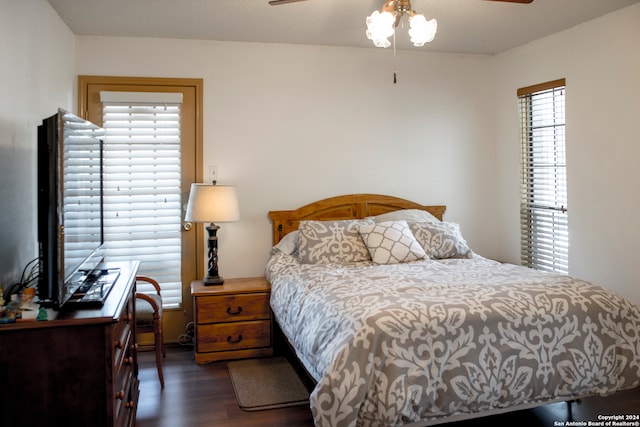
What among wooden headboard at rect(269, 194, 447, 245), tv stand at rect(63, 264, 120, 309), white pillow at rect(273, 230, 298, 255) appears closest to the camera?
tv stand at rect(63, 264, 120, 309)

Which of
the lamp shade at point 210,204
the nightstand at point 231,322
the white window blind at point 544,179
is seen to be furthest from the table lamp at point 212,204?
the white window blind at point 544,179

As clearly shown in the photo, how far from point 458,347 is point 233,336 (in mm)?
1916

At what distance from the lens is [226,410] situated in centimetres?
301

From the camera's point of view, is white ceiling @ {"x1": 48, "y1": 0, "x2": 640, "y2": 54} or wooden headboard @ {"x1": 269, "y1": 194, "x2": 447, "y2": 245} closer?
white ceiling @ {"x1": 48, "y1": 0, "x2": 640, "y2": 54}

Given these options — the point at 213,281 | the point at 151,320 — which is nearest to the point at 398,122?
the point at 213,281

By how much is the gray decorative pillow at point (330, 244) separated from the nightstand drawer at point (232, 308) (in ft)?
1.46

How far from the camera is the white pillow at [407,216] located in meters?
4.36

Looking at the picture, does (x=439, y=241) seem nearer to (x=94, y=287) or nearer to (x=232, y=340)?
(x=232, y=340)

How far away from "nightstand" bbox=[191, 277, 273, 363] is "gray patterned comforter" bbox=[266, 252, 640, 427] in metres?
0.94

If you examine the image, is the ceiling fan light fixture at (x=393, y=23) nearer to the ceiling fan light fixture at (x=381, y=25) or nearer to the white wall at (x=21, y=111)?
the ceiling fan light fixture at (x=381, y=25)

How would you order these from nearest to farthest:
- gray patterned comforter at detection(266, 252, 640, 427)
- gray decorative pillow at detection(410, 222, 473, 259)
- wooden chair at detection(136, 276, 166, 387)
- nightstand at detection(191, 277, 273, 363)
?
gray patterned comforter at detection(266, 252, 640, 427), wooden chair at detection(136, 276, 166, 387), nightstand at detection(191, 277, 273, 363), gray decorative pillow at detection(410, 222, 473, 259)

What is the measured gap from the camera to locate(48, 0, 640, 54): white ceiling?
3.42 metres

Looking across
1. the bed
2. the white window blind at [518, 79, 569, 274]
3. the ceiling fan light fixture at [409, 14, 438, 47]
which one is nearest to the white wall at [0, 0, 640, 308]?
the white window blind at [518, 79, 569, 274]

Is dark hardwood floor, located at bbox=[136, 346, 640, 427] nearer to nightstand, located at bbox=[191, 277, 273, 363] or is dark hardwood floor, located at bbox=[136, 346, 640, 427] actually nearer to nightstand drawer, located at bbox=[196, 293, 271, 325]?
nightstand, located at bbox=[191, 277, 273, 363]
